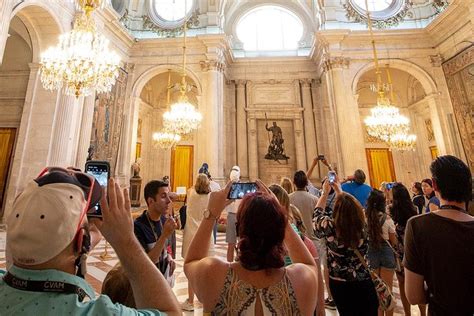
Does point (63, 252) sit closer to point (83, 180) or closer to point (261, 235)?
point (83, 180)

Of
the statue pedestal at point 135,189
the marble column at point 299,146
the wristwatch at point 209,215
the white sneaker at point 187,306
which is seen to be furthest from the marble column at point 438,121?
the statue pedestal at point 135,189

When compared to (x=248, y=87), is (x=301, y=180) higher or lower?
lower

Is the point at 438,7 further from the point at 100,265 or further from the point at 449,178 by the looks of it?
the point at 100,265

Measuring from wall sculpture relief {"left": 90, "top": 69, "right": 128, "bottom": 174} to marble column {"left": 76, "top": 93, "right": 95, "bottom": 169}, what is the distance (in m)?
0.36

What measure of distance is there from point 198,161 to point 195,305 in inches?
339

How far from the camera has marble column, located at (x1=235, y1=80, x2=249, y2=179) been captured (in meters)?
13.3

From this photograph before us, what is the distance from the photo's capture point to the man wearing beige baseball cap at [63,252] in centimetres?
64

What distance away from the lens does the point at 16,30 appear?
8898 millimetres

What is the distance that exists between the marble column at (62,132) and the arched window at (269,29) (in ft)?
33.7

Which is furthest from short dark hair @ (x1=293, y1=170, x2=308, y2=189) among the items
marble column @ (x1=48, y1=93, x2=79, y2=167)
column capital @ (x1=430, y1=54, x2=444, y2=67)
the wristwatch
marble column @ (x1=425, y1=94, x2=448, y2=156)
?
column capital @ (x1=430, y1=54, x2=444, y2=67)

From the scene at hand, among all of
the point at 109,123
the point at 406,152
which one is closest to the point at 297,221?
the point at 109,123

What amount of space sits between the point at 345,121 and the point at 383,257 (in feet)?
31.7

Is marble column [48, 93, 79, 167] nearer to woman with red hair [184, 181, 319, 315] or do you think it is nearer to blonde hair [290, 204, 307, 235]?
blonde hair [290, 204, 307, 235]

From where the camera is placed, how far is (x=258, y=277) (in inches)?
41.0
